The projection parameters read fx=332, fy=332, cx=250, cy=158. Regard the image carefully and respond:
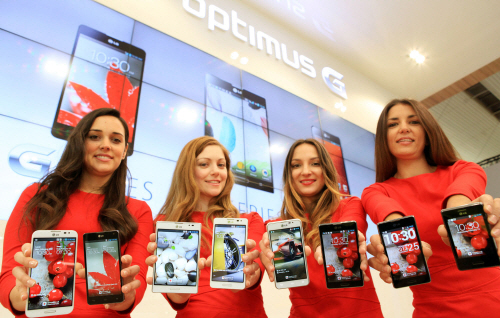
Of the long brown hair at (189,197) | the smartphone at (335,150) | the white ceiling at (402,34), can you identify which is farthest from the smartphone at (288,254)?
the white ceiling at (402,34)

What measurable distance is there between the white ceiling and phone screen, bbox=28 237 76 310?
13.0ft

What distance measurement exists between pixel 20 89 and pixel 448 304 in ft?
8.67

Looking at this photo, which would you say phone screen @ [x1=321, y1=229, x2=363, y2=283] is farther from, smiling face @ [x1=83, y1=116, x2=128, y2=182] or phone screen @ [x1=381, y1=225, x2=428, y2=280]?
smiling face @ [x1=83, y1=116, x2=128, y2=182]

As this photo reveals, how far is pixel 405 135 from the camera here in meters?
1.71

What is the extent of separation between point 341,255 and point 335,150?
306cm

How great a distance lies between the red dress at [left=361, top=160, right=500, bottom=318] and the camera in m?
1.27

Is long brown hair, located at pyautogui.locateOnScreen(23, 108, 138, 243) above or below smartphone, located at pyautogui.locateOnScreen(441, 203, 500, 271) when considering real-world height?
above

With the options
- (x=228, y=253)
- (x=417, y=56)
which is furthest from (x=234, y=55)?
(x=417, y=56)

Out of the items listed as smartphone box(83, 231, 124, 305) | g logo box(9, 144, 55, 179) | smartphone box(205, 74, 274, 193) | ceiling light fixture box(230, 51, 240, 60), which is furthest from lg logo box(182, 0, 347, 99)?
smartphone box(83, 231, 124, 305)

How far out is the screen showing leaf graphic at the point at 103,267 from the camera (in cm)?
117

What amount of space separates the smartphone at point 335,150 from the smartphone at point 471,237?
9.16 ft

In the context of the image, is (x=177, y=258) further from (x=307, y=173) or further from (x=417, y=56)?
(x=417, y=56)

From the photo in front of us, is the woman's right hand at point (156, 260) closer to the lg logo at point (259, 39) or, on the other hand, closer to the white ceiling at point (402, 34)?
the lg logo at point (259, 39)

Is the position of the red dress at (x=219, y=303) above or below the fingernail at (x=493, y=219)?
below
